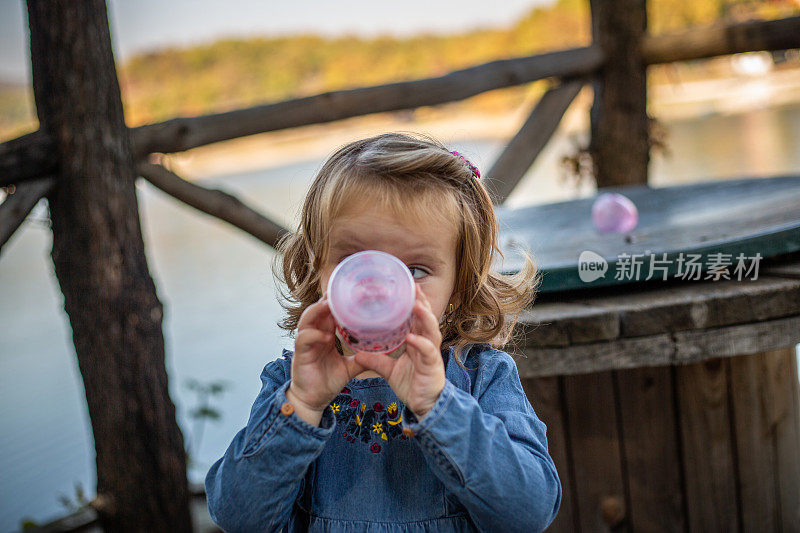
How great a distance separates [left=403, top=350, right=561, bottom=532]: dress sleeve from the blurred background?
1.52 ft

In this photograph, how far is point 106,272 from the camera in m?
2.01

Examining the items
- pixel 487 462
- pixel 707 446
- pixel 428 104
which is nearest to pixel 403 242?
pixel 487 462

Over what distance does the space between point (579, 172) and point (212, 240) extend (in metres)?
6.03

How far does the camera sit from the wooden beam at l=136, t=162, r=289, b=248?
8.06ft

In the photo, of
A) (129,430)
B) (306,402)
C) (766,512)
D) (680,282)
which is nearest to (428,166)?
(306,402)

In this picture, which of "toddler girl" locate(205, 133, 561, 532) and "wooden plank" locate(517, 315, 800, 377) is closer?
"toddler girl" locate(205, 133, 561, 532)

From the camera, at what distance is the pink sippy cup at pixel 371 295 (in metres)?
0.73

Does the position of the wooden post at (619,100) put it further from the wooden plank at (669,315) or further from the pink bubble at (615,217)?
the wooden plank at (669,315)

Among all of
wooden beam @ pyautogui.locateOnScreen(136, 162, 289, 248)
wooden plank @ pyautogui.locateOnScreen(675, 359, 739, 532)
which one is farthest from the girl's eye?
wooden beam @ pyautogui.locateOnScreen(136, 162, 289, 248)

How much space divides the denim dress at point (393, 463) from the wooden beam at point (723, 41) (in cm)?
261

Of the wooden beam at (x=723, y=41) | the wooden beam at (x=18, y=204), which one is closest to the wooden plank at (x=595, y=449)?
the wooden beam at (x=18, y=204)

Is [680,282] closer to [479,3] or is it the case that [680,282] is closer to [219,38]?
[219,38]

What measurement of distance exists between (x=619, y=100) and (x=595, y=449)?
7.00 feet

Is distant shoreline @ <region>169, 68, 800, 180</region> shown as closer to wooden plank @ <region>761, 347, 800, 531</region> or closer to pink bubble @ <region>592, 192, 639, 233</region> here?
pink bubble @ <region>592, 192, 639, 233</region>
